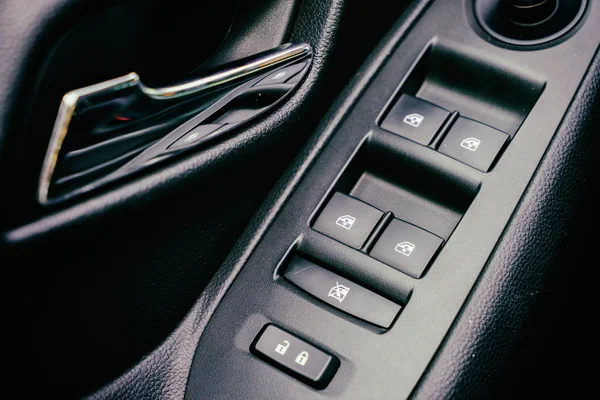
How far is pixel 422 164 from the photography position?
2.14ft

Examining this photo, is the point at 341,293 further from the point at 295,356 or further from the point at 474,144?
the point at 474,144

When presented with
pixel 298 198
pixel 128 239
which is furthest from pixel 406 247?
pixel 128 239

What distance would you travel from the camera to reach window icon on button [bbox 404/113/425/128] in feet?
2.18

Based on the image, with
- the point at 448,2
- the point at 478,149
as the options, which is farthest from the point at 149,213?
the point at 448,2

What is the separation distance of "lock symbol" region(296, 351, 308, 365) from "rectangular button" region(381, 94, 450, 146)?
24cm

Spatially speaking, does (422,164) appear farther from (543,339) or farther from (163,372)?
(163,372)

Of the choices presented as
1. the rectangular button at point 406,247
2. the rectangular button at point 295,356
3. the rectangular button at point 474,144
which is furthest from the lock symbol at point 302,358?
the rectangular button at point 474,144

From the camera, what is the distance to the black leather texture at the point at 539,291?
561mm

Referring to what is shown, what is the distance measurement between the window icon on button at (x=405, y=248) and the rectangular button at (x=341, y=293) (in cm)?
5

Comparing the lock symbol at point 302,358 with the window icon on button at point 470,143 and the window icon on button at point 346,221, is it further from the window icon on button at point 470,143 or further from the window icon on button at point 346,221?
the window icon on button at point 470,143

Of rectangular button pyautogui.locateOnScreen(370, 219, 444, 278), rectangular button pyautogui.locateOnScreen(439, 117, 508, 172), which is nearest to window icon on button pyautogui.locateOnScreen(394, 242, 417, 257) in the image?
rectangular button pyautogui.locateOnScreen(370, 219, 444, 278)

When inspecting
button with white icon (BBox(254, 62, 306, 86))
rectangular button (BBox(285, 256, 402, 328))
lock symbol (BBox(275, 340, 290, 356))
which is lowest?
lock symbol (BBox(275, 340, 290, 356))

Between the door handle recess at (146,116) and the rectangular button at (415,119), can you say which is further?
the rectangular button at (415,119)

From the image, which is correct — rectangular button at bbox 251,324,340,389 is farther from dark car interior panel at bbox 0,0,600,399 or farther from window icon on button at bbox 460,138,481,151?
window icon on button at bbox 460,138,481,151
